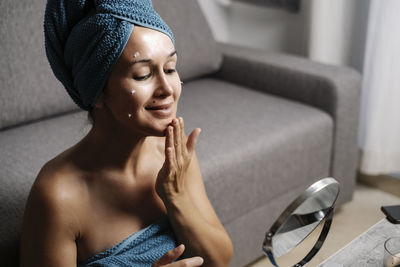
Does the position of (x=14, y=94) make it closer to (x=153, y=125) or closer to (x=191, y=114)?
(x=191, y=114)

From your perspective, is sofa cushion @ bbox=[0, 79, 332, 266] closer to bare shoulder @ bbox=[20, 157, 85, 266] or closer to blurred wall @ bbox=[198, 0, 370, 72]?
bare shoulder @ bbox=[20, 157, 85, 266]

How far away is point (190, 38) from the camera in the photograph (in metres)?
2.15

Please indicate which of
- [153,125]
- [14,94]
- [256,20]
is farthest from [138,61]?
[256,20]

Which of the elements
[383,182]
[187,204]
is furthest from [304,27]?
[187,204]

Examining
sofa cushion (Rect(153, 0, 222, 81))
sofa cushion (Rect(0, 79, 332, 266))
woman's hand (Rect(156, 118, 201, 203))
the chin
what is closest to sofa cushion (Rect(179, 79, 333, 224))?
sofa cushion (Rect(0, 79, 332, 266))

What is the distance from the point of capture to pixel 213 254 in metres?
1.08

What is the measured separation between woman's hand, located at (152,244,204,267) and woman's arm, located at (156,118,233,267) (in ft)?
0.31

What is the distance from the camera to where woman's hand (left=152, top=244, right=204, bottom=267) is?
0.95m

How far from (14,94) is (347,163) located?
4.35 ft

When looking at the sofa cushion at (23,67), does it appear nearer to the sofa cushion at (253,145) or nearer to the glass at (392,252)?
the sofa cushion at (253,145)

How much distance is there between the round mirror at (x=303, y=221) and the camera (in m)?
0.79

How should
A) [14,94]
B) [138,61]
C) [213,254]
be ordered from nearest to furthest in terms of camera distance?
[138,61] < [213,254] < [14,94]

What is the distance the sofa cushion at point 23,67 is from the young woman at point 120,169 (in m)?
0.71

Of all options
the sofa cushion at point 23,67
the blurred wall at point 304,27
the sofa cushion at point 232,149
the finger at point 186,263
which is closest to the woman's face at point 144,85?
the finger at point 186,263
